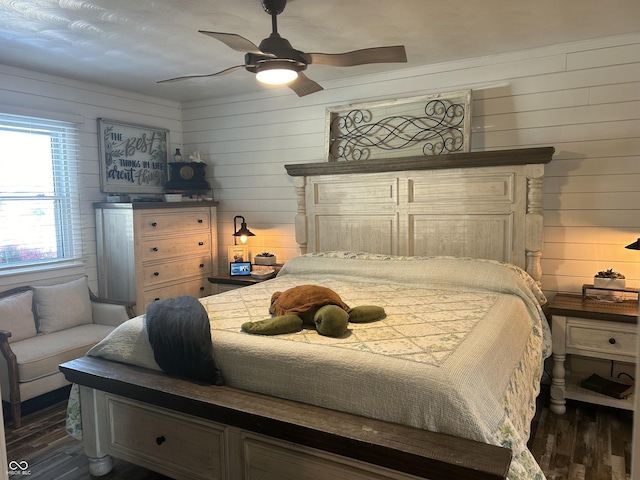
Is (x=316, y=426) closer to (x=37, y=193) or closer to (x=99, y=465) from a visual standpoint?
(x=99, y=465)

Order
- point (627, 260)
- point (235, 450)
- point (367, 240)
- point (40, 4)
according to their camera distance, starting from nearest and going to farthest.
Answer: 1. point (235, 450)
2. point (40, 4)
3. point (627, 260)
4. point (367, 240)

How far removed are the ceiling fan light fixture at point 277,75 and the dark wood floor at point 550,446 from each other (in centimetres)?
217

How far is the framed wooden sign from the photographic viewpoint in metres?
4.25

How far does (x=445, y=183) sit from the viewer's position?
360 centimetres

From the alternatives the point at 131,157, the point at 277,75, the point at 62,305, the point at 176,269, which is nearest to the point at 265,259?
the point at 176,269

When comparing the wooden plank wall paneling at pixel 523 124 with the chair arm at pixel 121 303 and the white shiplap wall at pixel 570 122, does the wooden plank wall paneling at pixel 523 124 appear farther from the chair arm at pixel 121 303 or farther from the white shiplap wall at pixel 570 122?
the chair arm at pixel 121 303

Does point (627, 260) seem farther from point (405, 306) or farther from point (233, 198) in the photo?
point (233, 198)

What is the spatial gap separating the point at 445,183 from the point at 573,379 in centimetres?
165

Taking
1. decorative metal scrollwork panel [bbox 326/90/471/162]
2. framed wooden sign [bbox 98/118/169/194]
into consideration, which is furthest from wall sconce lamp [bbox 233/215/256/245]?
decorative metal scrollwork panel [bbox 326/90/471/162]

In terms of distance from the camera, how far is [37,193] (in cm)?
376

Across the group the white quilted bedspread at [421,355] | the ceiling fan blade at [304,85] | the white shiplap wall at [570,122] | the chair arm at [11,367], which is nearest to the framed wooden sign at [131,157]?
the chair arm at [11,367]

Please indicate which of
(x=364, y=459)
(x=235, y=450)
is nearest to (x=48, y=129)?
(x=235, y=450)

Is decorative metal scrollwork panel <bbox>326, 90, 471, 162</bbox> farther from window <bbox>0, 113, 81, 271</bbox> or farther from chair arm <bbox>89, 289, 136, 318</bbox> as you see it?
window <bbox>0, 113, 81, 271</bbox>

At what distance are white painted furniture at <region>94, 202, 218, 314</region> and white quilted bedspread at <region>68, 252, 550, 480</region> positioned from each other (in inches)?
52.8
